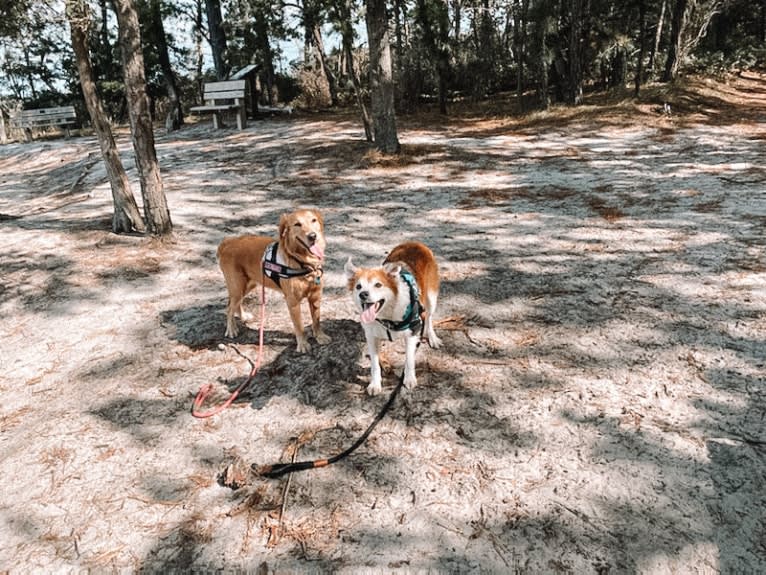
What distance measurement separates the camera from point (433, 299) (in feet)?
14.0

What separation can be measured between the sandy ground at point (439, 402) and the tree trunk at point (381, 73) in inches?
159

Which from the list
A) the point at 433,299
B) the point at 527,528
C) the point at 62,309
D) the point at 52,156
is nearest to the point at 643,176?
the point at 433,299

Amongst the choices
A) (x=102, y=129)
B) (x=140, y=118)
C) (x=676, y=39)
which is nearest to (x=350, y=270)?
(x=140, y=118)

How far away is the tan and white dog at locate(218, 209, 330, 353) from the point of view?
4227 mm

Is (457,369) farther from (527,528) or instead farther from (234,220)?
(234,220)

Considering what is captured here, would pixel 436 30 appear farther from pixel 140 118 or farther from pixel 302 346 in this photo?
pixel 302 346

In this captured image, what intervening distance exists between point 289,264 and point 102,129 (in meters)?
5.42

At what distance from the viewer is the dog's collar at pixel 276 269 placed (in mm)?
4254

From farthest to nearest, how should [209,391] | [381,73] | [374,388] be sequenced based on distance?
[381,73] < [209,391] < [374,388]

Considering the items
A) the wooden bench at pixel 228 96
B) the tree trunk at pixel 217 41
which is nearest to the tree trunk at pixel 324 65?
the tree trunk at pixel 217 41

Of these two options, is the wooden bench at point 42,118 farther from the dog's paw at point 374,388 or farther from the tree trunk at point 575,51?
the dog's paw at point 374,388

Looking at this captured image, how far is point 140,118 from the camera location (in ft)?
23.4

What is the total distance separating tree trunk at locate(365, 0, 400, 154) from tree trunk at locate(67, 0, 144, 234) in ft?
19.1

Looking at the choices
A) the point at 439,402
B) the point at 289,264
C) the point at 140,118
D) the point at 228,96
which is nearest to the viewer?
the point at 439,402
